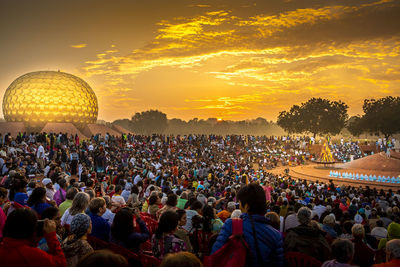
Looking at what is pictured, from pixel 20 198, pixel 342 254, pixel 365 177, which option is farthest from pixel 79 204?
pixel 365 177

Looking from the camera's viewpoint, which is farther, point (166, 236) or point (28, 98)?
point (28, 98)

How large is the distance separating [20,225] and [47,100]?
4384 centimetres

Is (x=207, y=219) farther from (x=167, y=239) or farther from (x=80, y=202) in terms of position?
(x=80, y=202)

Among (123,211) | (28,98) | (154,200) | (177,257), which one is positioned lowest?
(154,200)

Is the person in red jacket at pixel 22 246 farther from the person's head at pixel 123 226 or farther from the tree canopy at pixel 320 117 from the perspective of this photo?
the tree canopy at pixel 320 117

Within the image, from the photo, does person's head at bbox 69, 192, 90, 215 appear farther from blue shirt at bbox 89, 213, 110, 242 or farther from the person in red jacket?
the person in red jacket

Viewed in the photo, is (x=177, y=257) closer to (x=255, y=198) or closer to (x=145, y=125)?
(x=255, y=198)

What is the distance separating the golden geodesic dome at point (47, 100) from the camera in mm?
40625

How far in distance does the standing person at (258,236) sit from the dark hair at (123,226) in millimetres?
1491

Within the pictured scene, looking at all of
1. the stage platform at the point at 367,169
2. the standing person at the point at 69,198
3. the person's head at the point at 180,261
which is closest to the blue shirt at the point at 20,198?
the standing person at the point at 69,198

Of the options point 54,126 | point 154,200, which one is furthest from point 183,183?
point 54,126

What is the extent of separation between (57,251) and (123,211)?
879mm

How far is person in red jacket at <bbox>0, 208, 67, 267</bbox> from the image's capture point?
2.62m

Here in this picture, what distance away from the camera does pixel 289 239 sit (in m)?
3.83
